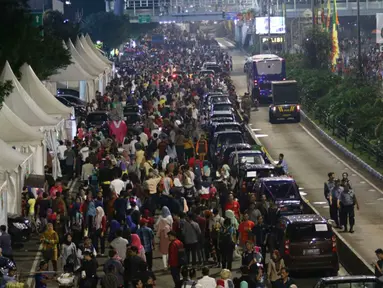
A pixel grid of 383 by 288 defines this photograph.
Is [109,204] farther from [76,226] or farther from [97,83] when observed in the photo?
[97,83]

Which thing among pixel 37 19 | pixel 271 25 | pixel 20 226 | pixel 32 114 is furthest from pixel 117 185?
pixel 271 25

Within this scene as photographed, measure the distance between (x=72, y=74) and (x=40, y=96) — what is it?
18.0m

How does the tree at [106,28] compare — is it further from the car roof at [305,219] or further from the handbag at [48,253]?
the car roof at [305,219]

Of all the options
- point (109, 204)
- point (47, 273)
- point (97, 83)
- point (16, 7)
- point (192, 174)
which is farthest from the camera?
point (97, 83)

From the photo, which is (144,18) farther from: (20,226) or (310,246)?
(310,246)

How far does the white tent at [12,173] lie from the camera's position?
31.3 m

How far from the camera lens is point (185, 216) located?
27984mm

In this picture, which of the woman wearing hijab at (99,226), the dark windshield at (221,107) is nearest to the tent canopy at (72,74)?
the dark windshield at (221,107)

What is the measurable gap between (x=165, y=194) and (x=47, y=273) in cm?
896

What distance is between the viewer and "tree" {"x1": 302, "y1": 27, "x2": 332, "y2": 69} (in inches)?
3452

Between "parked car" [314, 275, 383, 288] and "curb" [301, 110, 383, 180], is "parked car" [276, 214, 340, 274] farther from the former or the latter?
"curb" [301, 110, 383, 180]

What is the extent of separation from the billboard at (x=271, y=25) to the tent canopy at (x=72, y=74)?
7666 cm

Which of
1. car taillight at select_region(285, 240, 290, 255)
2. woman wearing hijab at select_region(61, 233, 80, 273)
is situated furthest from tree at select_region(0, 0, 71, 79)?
woman wearing hijab at select_region(61, 233, 80, 273)

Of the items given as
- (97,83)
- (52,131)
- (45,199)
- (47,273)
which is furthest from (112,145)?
(97,83)
